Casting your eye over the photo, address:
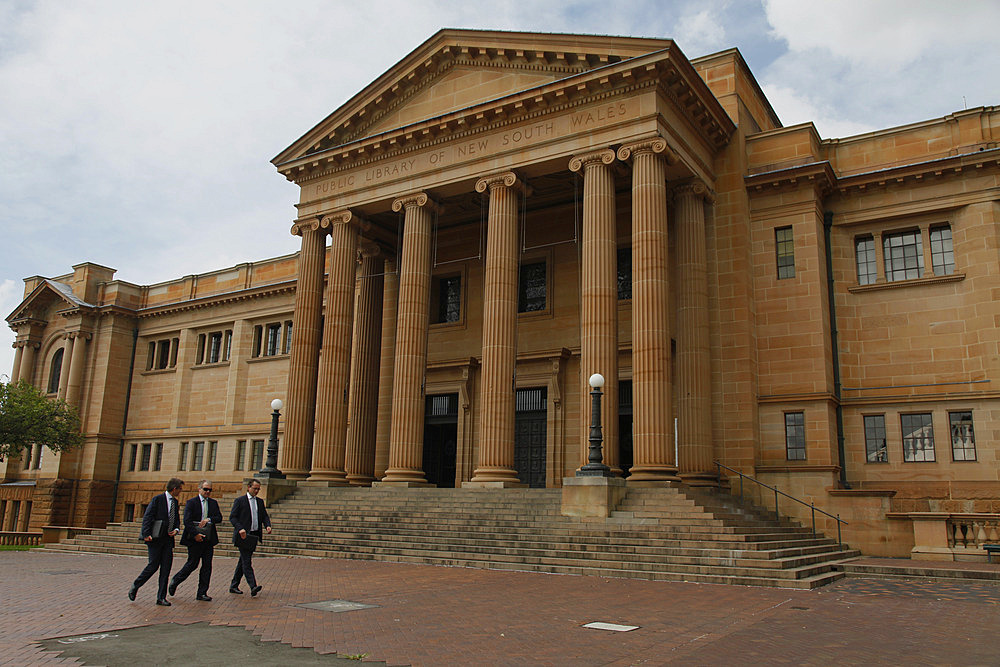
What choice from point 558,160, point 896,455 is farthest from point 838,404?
point 558,160

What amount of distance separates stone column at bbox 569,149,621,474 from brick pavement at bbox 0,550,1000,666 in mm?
6893

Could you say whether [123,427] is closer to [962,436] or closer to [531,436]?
[531,436]

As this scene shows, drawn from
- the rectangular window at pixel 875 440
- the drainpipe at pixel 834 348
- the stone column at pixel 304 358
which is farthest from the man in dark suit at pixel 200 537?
the rectangular window at pixel 875 440

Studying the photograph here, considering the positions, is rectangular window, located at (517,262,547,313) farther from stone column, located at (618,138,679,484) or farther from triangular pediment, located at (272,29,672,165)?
stone column, located at (618,138,679,484)

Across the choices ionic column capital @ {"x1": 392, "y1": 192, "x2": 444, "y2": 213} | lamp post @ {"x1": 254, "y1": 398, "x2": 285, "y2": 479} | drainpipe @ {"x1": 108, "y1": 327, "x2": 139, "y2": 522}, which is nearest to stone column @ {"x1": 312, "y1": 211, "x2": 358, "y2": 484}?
lamp post @ {"x1": 254, "y1": 398, "x2": 285, "y2": 479}

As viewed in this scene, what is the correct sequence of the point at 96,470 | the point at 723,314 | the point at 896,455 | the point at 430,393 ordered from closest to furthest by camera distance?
1. the point at 896,455
2. the point at 723,314
3. the point at 430,393
4. the point at 96,470

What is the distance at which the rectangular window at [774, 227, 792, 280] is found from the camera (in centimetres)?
2584

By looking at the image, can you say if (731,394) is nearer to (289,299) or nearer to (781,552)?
(781,552)

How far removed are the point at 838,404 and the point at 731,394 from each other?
131 inches

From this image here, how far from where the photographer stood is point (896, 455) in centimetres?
2389

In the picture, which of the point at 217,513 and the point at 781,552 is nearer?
the point at 217,513

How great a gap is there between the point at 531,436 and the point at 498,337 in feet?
20.3

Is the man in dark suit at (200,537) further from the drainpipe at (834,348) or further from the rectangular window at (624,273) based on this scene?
the rectangular window at (624,273)

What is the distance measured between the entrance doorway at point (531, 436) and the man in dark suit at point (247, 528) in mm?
16722
